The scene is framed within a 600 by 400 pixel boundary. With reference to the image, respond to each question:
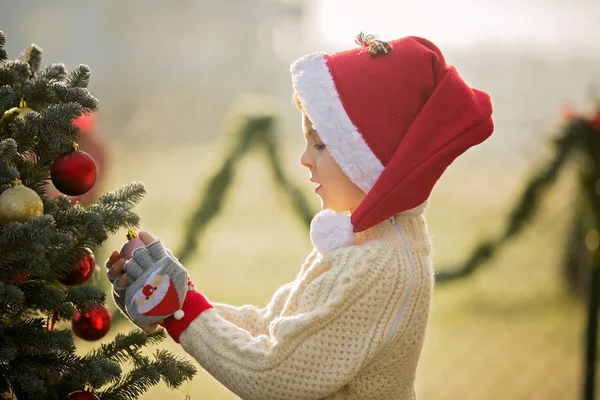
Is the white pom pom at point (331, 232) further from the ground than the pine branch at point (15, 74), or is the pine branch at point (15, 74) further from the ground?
the pine branch at point (15, 74)

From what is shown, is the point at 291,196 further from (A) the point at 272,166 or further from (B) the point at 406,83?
(B) the point at 406,83

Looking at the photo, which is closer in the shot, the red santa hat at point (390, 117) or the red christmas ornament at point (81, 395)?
the red christmas ornament at point (81, 395)

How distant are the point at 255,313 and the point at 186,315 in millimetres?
266

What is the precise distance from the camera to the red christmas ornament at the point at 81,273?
1.21 metres

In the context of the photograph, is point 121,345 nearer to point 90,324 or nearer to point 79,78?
point 90,324

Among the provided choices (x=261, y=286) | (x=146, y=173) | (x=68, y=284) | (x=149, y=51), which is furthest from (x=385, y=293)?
(x=149, y=51)

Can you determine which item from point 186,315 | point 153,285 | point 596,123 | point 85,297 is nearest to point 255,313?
point 186,315

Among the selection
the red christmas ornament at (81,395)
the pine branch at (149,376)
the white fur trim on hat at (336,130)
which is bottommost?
the red christmas ornament at (81,395)

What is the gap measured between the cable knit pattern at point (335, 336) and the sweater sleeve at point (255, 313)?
16 centimetres

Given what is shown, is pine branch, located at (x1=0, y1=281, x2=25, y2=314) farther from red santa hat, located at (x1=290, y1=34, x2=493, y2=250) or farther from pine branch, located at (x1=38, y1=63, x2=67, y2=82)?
red santa hat, located at (x1=290, y1=34, x2=493, y2=250)

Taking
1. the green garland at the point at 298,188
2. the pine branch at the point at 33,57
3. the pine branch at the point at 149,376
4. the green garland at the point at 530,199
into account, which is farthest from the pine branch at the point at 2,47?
the green garland at the point at 530,199

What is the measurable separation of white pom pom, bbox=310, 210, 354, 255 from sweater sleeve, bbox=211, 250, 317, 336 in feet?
0.50

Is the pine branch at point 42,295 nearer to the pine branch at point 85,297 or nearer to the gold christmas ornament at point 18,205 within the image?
the pine branch at point 85,297

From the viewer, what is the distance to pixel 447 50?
18.5ft
